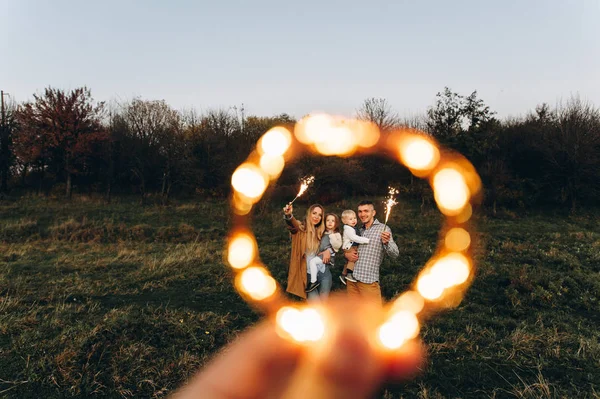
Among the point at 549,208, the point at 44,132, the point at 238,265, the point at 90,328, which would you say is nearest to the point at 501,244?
the point at 238,265

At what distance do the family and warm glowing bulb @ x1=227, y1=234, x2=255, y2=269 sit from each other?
13.9ft

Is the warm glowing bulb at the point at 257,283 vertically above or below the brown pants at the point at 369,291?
below

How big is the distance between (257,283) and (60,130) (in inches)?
1047

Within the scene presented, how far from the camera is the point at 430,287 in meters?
8.55

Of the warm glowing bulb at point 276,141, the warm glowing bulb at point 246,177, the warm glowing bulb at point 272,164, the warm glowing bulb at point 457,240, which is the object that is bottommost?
Result: the warm glowing bulb at point 457,240

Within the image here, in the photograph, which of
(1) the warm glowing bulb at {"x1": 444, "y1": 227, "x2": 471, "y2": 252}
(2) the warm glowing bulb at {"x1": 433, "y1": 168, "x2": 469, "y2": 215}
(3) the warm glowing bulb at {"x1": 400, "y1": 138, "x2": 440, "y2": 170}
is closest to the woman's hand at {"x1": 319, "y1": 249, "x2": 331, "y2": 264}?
(1) the warm glowing bulb at {"x1": 444, "y1": 227, "x2": 471, "y2": 252}

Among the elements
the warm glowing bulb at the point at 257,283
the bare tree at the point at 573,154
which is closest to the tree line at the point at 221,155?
the bare tree at the point at 573,154

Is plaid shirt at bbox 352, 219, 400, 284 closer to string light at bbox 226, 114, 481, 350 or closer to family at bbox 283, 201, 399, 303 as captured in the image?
family at bbox 283, 201, 399, 303

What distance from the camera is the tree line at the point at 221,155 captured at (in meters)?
23.5

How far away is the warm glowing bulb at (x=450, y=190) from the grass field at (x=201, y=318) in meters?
8.08

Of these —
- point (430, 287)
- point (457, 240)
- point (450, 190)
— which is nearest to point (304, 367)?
point (430, 287)

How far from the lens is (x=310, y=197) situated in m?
27.3

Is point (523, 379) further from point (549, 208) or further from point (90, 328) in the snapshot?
point (549, 208)

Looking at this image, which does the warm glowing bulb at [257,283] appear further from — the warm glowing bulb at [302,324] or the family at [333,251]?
the family at [333,251]
